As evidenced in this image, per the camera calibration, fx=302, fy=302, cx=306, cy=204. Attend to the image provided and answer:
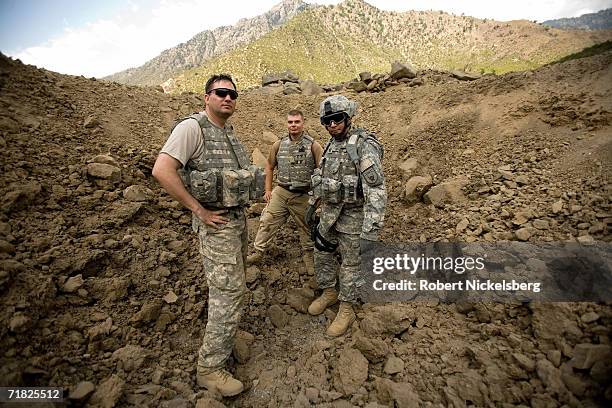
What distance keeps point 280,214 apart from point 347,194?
1.60 m

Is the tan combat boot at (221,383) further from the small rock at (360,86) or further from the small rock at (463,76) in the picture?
the small rock at (463,76)

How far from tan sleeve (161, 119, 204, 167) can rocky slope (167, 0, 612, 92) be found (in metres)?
42.5

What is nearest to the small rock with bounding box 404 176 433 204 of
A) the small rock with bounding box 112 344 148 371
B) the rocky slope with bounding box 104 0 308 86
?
the small rock with bounding box 112 344 148 371

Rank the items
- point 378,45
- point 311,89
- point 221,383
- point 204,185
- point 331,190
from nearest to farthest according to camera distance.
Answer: point 204,185, point 221,383, point 331,190, point 311,89, point 378,45

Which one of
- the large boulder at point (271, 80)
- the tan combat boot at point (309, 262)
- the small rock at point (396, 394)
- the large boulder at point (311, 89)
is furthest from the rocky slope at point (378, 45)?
the small rock at point (396, 394)

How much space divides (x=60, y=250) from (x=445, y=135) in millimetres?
6443

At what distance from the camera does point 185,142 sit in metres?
2.51

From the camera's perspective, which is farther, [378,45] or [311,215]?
[378,45]

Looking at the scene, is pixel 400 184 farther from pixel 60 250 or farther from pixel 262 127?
pixel 60 250

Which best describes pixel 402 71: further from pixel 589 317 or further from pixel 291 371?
pixel 291 371

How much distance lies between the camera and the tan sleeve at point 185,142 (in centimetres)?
246

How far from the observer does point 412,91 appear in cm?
800

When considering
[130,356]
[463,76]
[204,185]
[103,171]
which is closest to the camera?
[204,185]

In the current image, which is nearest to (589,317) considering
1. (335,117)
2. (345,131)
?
(345,131)
